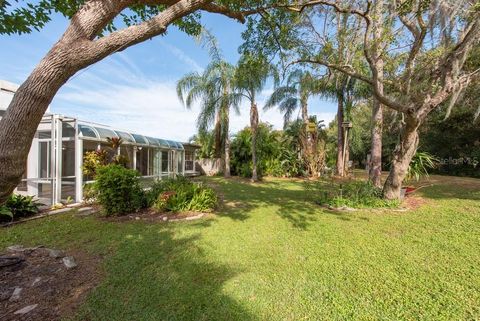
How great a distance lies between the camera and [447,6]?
14.9ft

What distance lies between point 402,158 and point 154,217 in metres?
6.43

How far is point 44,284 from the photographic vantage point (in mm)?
2867

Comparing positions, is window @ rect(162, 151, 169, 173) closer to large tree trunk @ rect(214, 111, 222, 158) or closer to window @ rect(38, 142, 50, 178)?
large tree trunk @ rect(214, 111, 222, 158)

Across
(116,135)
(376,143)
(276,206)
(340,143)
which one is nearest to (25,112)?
(276,206)

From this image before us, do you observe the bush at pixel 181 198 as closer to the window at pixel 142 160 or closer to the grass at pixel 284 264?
the grass at pixel 284 264

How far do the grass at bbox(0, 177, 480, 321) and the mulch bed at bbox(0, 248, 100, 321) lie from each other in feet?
0.65

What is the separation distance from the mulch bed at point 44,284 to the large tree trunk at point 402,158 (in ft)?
22.2

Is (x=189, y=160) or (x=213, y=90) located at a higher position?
(x=213, y=90)

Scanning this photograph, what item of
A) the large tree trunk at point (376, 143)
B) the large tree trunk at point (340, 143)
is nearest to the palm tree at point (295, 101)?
the large tree trunk at point (340, 143)

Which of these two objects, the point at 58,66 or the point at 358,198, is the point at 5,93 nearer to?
the point at 58,66

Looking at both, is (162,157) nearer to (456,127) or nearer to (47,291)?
(47,291)

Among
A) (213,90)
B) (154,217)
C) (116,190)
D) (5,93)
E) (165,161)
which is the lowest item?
(154,217)

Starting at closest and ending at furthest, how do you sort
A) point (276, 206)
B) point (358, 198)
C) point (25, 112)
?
point (25, 112) → point (358, 198) → point (276, 206)

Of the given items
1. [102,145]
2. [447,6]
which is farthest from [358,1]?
[102,145]
